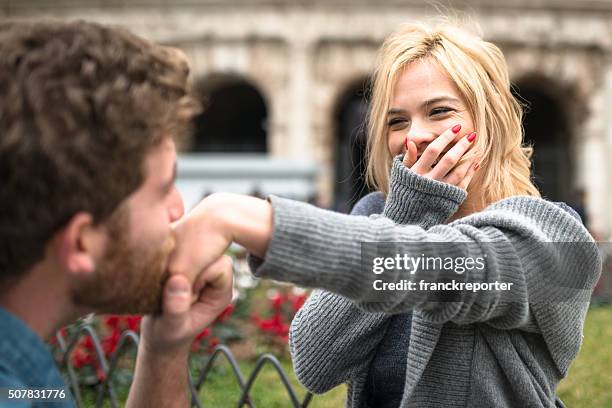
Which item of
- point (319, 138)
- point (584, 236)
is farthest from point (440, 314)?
point (319, 138)

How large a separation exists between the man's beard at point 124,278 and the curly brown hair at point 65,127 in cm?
5

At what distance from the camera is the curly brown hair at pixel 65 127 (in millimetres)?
1117

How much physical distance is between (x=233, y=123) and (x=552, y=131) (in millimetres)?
10760

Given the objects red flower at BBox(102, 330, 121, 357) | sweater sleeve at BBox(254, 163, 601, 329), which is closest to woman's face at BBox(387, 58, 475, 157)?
sweater sleeve at BBox(254, 163, 601, 329)

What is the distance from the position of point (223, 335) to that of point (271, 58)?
13.1 m

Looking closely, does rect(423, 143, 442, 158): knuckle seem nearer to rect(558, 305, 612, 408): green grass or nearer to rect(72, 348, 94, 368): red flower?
rect(558, 305, 612, 408): green grass

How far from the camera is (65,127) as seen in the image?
1133mm

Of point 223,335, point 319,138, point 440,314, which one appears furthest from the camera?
point 319,138

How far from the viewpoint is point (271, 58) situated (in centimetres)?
1775

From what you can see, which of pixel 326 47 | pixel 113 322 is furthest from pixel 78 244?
pixel 326 47

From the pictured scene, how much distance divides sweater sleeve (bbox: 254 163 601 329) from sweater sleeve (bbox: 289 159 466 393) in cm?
17

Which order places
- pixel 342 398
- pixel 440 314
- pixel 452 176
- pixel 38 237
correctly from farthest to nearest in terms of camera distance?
pixel 342 398, pixel 452 176, pixel 440 314, pixel 38 237

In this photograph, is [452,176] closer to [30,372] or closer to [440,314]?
[440,314]

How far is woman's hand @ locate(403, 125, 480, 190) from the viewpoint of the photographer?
1749mm
